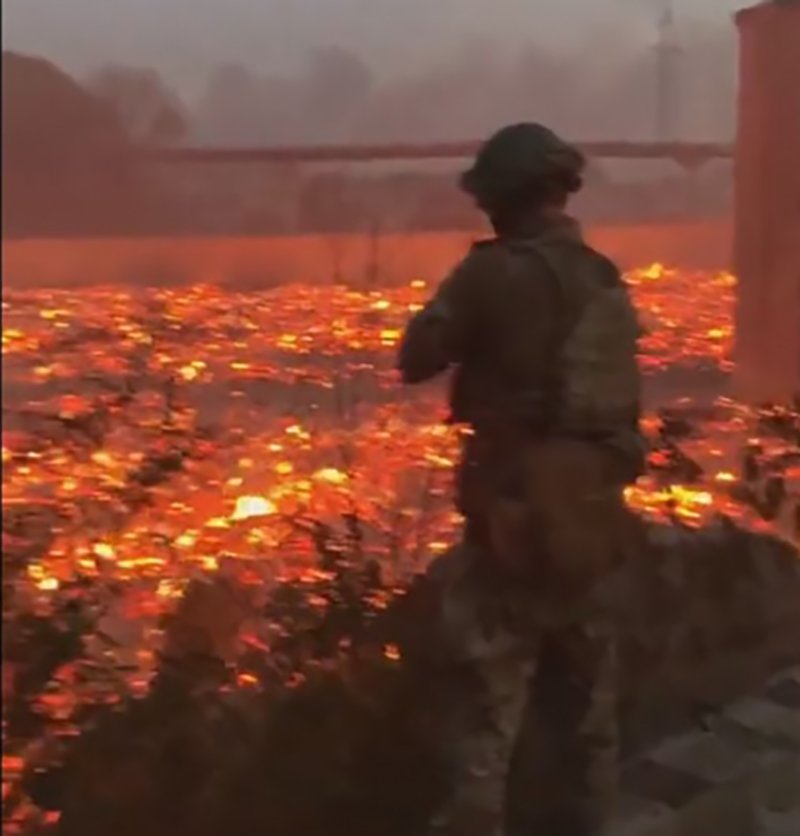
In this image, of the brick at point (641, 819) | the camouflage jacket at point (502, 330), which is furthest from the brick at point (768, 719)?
the camouflage jacket at point (502, 330)

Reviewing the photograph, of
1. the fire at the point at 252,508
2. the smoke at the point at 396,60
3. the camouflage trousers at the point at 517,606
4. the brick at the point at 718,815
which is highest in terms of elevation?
the smoke at the point at 396,60

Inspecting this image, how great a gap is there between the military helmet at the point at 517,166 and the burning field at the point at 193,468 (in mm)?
168

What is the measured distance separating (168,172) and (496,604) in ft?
2.45

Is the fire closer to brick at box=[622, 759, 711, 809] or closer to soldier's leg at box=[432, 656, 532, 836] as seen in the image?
soldier's leg at box=[432, 656, 532, 836]

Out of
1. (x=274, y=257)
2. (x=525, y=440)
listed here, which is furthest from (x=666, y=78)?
A: (x=274, y=257)

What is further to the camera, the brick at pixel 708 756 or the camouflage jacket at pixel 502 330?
the brick at pixel 708 756

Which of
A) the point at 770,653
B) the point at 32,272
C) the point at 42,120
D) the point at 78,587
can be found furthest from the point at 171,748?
the point at 770,653

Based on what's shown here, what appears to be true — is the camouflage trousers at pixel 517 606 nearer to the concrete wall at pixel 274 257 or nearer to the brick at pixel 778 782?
the concrete wall at pixel 274 257

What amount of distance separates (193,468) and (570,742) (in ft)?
2.55

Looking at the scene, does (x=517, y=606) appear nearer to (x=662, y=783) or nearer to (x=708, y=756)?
(x=662, y=783)

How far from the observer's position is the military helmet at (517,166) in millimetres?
2352

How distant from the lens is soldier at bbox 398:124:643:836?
2.37m

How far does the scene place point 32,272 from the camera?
1.93 m

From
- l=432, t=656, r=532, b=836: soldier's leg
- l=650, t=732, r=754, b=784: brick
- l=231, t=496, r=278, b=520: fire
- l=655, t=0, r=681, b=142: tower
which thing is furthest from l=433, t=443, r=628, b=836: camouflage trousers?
l=655, t=0, r=681, b=142: tower
